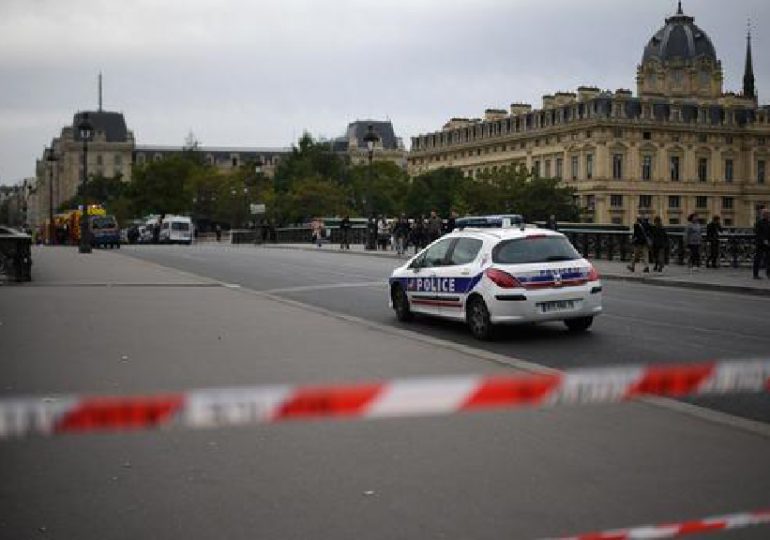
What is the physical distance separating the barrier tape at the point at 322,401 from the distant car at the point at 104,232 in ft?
205

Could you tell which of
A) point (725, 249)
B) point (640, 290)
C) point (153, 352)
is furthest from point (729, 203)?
point (153, 352)

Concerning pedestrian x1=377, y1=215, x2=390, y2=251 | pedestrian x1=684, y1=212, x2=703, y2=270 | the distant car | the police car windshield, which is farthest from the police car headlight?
the distant car

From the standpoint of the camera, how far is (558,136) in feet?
421

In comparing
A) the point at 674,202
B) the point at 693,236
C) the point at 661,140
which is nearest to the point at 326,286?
the point at 693,236

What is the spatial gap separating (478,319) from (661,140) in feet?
387

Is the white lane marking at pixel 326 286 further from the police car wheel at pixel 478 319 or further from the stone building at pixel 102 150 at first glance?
the stone building at pixel 102 150

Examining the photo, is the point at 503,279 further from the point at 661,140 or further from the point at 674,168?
the point at 674,168

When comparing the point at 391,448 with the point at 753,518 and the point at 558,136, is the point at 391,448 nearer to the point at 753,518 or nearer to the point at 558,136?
the point at 753,518

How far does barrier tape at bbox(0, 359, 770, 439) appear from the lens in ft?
10.6

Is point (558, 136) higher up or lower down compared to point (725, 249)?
higher up

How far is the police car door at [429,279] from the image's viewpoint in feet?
49.0

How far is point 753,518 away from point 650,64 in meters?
134

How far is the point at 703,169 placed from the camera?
130 metres

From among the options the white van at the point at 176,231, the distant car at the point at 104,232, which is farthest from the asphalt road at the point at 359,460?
the white van at the point at 176,231
